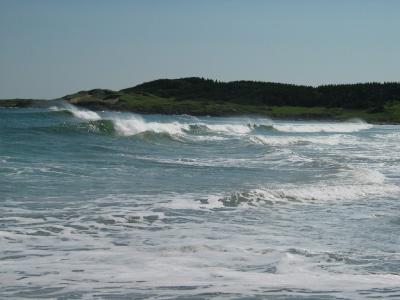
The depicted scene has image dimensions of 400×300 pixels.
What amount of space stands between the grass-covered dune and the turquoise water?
101 meters

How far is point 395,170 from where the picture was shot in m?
22.8

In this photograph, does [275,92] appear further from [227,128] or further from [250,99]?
[227,128]

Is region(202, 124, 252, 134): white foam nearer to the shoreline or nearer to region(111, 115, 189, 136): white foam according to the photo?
region(111, 115, 189, 136): white foam

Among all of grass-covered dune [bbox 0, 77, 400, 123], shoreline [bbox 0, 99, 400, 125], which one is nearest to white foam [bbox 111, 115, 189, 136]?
shoreline [bbox 0, 99, 400, 125]

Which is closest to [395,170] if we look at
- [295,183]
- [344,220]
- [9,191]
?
[295,183]

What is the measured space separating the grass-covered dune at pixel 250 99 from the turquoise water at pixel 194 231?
331ft

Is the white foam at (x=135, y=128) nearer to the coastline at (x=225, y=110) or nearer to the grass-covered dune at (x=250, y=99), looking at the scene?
the coastline at (x=225, y=110)

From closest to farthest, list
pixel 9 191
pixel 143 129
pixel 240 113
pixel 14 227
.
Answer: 1. pixel 14 227
2. pixel 9 191
3. pixel 143 129
4. pixel 240 113

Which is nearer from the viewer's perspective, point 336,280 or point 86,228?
point 336,280

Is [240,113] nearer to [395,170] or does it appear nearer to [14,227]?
[395,170]

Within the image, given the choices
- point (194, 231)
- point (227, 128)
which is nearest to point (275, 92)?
point (227, 128)

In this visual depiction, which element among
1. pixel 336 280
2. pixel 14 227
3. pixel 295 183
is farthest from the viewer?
pixel 295 183

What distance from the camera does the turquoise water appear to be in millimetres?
7184

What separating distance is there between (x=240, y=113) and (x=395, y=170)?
334 ft
